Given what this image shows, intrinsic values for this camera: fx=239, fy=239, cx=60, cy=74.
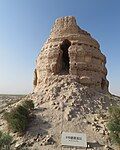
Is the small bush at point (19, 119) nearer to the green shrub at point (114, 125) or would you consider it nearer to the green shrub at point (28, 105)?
the green shrub at point (28, 105)

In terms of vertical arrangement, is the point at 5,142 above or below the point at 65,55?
below

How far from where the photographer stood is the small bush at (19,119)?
16.1m

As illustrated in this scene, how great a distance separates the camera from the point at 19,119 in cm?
1627

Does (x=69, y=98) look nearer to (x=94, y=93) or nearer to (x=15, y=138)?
(x=94, y=93)

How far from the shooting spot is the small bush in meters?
16.1

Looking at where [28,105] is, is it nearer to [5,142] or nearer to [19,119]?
[19,119]

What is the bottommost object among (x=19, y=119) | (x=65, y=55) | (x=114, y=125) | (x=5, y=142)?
(x=5, y=142)

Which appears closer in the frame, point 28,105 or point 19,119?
point 19,119

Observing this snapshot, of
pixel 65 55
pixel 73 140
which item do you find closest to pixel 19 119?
pixel 73 140

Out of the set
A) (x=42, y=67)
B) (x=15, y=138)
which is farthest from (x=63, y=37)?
(x=15, y=138)

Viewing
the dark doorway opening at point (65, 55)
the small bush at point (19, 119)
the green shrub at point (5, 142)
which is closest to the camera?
the green shrub at point (5, 142)

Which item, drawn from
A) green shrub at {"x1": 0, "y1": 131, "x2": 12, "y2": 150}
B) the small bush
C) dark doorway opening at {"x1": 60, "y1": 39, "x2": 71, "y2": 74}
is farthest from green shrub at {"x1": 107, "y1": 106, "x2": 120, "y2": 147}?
dark doorway opening at {"x1": 60, "y1": 39, "x2": 71, "y2": 74}

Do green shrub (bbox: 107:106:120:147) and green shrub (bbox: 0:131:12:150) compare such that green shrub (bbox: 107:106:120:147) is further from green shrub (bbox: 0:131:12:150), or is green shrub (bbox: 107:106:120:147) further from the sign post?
green shrub (bbox: 0:131:12:150)

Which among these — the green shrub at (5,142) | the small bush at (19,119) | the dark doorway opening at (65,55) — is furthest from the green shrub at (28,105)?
the dark doorway opening at (65,55)
